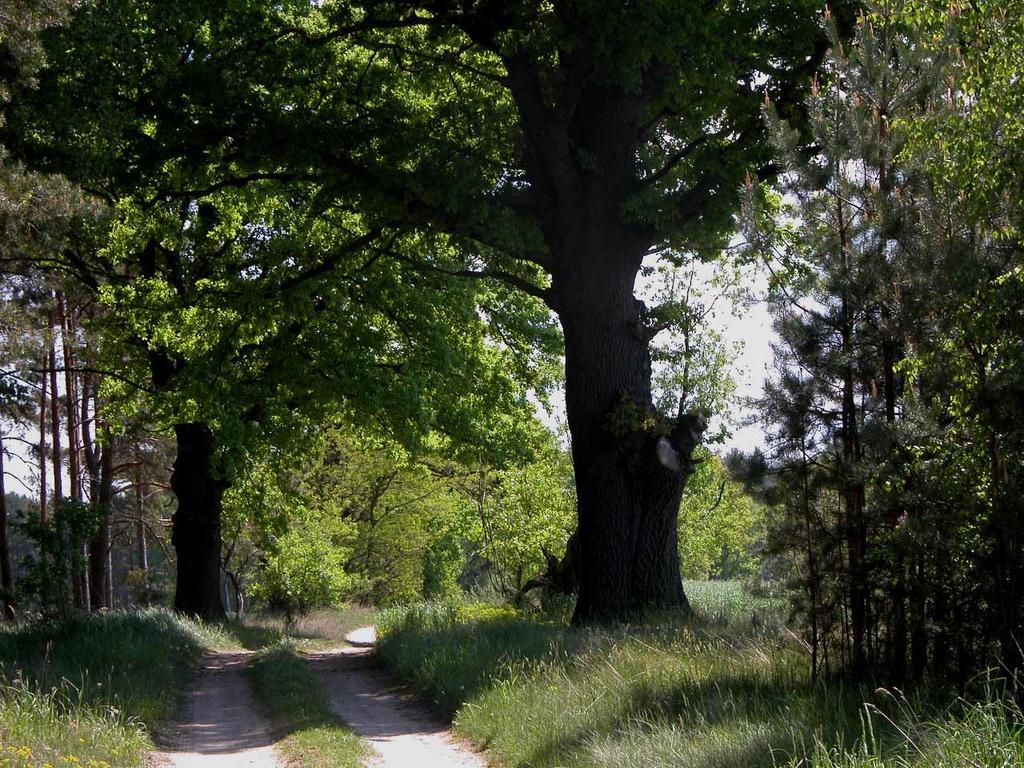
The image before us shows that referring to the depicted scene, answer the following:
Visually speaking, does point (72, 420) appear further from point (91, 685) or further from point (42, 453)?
point (91, 685)

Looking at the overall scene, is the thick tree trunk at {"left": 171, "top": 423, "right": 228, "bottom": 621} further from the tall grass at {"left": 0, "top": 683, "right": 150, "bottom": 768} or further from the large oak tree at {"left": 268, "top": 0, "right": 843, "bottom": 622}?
the tall grass at {"left": 0, "top": 683, "right": 150, "bottom": 768}

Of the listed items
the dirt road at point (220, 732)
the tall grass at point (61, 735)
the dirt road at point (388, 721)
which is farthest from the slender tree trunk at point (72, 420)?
the tall grass at point (61, 735)

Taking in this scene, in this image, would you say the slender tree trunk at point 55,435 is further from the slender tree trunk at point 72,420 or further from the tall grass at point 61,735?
the tall grass at point 61,735

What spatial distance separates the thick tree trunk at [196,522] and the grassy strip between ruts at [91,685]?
478 cm

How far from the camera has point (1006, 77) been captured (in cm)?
706

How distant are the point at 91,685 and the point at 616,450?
7.46 meters

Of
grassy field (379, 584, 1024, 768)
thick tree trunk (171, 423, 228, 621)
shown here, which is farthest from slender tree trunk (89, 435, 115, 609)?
grassy field (379, 584, 1024, 768)

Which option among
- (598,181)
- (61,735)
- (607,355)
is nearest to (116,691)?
(61,735)

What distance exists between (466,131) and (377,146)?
1593 mm

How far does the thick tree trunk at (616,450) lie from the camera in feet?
48.6

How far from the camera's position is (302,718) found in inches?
442

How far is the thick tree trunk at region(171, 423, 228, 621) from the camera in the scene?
81.9 ft

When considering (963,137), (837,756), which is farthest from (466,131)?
(837,756)

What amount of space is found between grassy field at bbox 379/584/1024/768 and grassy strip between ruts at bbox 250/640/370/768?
127 cm
